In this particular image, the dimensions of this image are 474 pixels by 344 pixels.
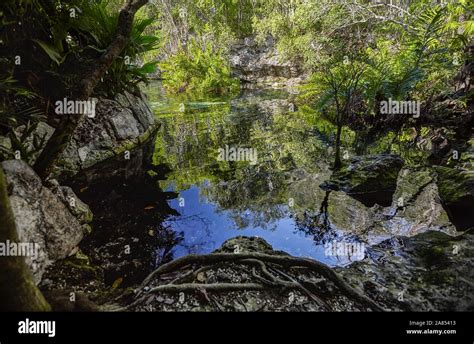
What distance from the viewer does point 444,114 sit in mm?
7629

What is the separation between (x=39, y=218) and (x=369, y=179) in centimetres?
431

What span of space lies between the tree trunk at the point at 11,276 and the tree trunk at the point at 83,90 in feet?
5.18

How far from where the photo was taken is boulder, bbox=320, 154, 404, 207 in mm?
4324

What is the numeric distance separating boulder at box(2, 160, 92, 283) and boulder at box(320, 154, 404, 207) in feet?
11.7

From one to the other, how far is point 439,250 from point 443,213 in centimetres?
105

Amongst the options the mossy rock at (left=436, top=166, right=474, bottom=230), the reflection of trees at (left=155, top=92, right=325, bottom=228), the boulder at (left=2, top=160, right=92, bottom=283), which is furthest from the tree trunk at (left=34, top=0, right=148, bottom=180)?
the mossy rock at (left=436, top=166, right=474, bottom=230)

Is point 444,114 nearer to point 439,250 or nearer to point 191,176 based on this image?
point 439,250

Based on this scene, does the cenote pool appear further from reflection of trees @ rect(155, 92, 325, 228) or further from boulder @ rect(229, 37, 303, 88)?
boulder @ rect(229, 37, 303, 88)

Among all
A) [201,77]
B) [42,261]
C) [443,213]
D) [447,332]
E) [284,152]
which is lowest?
[447,332]

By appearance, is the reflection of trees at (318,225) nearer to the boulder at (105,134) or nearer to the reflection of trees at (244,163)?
the reflection of trees at (244,163)

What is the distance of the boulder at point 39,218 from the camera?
2.67m

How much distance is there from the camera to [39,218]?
9.37 feet

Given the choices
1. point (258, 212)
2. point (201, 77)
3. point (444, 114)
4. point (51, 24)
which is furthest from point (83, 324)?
point (201, 77)

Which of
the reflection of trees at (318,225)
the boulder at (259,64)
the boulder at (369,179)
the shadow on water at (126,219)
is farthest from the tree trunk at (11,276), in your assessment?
the boulder at (259,64)
